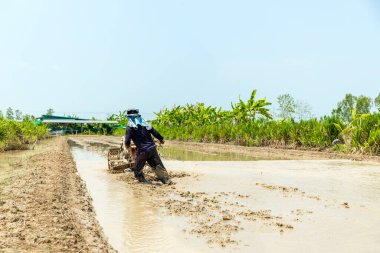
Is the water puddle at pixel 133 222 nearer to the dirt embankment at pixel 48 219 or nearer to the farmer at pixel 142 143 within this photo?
the dirt embankment at pixel 48 219

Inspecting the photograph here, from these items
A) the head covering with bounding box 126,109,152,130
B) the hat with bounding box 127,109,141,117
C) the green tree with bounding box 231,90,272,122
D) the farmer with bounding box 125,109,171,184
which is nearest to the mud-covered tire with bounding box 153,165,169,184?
the farmer with bounding box 125,109,171,184

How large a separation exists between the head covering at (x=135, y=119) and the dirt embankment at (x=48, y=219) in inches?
65.8

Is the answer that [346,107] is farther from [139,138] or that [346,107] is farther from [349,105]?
[139,138]

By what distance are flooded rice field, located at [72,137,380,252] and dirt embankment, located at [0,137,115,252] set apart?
0.24 metres

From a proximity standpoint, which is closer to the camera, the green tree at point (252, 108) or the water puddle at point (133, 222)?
the water puddle at point (133, 222)

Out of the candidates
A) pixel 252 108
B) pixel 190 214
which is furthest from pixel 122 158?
pixel 252 108

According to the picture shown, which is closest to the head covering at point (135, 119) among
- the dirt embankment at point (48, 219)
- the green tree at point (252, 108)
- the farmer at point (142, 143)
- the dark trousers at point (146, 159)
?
the farmer at point (142, 143)

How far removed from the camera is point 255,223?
5199 millimetres

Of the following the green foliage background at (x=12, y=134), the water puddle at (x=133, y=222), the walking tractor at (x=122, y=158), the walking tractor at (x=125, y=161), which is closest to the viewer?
the water puddle at (x=133, y=222)

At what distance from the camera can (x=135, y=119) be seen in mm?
8930

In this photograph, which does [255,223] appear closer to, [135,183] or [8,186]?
[135,183]

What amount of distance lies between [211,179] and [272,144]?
14.0 metres

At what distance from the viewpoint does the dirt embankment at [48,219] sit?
4113 mm

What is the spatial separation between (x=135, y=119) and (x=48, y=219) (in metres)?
4.10
